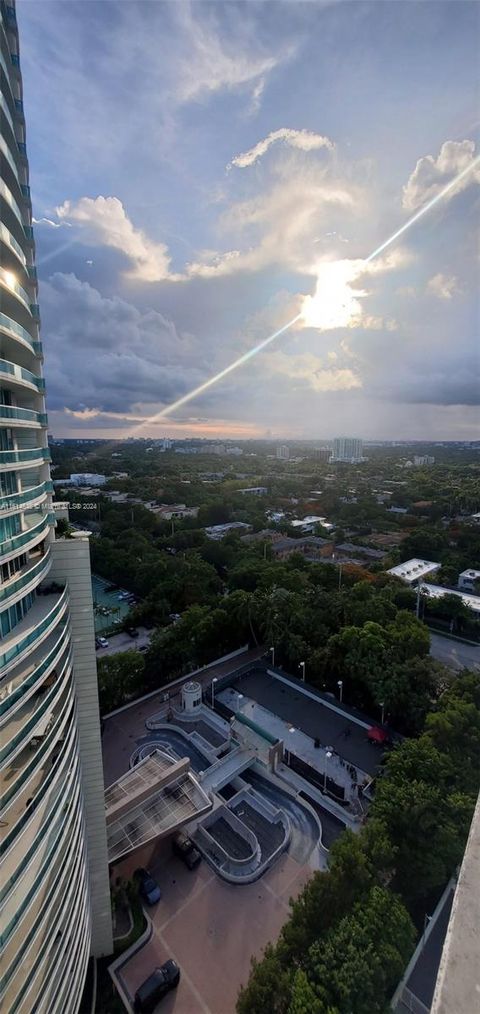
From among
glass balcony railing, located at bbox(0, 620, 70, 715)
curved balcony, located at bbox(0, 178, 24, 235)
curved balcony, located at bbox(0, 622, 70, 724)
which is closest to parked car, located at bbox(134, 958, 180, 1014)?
curved balcony, located at bbox(0, 622, 70, 724)

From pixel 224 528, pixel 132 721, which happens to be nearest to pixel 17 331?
pixel 132 721

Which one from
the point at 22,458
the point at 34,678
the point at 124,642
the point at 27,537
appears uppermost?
the point at 22,458

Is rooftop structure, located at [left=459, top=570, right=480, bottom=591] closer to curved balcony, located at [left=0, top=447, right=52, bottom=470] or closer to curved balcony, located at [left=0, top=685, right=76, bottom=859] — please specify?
curved balcony, located at [left=0, top=685, right=76, bottom=859]

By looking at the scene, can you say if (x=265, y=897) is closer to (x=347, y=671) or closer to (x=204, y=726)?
(x=204, y=726)

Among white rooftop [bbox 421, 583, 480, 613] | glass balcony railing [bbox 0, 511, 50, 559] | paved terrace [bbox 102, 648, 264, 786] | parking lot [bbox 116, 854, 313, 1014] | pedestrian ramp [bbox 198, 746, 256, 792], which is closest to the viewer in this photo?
glass balcony railing [bbox 0, 511, 50, 559]

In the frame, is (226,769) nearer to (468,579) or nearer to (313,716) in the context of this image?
(313,716)

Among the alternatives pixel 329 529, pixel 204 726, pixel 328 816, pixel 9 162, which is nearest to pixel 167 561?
pixel 204 726
